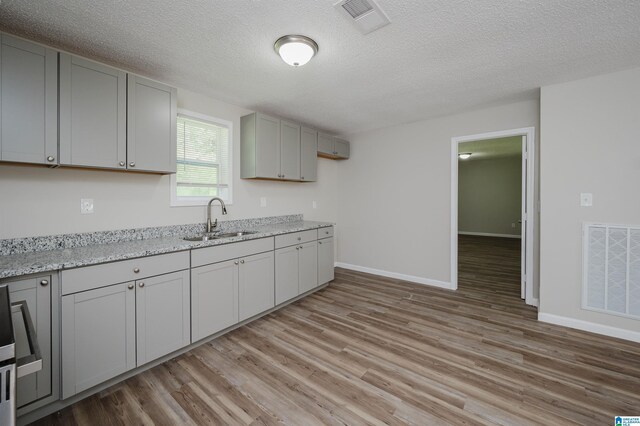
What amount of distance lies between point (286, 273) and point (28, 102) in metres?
2.56

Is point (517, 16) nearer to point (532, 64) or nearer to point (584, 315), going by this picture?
point (532, 64)

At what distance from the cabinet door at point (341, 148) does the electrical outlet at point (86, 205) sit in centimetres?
327

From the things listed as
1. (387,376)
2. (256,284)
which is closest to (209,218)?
(256,284)

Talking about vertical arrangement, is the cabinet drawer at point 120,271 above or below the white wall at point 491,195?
below

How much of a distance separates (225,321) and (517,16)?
10.8 ft

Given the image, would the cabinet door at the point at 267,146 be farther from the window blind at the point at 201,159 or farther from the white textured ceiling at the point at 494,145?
the white textured ceiling at the point at 494,145

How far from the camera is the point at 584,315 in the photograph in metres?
2.70

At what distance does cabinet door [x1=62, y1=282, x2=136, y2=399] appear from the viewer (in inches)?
66.7

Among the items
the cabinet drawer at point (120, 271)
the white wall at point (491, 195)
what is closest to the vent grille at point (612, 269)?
the cabinet drawer at point (120, 271)

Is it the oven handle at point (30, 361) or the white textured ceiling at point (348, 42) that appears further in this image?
the white textured ceiling at point (348, 42)

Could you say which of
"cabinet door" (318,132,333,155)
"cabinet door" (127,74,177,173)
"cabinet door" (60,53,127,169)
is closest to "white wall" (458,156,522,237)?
"cabinet door" (318,132,333,155)

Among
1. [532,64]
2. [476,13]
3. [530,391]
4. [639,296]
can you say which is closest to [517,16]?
[476,13]

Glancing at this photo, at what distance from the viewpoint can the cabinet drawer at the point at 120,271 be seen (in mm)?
1690

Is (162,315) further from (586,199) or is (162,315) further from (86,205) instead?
(586,199)
